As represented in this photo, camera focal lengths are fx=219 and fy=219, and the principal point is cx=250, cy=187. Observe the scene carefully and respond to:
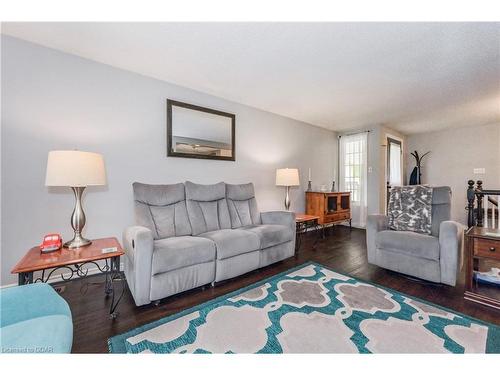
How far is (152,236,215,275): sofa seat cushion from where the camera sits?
1798 mm

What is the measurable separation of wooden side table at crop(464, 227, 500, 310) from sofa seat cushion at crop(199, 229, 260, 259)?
195 cm

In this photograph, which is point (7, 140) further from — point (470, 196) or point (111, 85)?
point (470, 196)

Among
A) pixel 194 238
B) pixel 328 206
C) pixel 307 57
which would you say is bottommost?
pixel 194 238

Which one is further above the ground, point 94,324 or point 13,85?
point 13,85

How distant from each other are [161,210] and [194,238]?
1.79ft

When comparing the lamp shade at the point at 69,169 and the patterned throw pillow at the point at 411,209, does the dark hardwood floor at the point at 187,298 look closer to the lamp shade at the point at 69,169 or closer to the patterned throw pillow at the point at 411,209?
the patterned throw pillow at the point at 411,209

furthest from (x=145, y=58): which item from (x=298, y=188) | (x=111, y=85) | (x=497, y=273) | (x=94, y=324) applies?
(x=497, y=273)

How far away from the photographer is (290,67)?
243cm

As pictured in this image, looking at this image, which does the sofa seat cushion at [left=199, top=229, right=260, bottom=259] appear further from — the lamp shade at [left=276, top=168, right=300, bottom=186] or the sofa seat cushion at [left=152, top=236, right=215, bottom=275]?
the lamp shade at [left=276, top=168, right=300, bottom=186]

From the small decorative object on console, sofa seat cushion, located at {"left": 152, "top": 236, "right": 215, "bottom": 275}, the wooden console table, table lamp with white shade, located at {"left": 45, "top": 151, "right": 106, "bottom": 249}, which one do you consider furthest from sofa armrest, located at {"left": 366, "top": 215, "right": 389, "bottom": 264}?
the small decorative object on console

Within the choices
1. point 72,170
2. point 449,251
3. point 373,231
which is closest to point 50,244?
point 72,170

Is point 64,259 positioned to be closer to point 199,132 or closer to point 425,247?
point 199,132

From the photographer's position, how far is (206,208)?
2.74 meters
